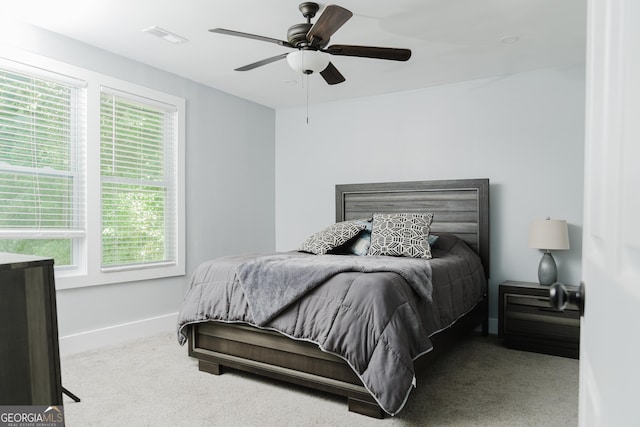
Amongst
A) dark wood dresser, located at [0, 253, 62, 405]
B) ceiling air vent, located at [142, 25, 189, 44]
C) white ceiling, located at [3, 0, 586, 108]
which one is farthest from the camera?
ceiling air vent, located at [142, 25, 189, 44]

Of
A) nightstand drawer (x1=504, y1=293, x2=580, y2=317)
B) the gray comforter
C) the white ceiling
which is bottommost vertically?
nightstand drawer (x1=504, y1=293, x2=580, y2=317)

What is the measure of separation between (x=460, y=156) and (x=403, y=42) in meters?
1.43

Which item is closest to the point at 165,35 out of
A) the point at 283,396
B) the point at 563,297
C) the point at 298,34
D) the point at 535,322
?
the point at 298,34

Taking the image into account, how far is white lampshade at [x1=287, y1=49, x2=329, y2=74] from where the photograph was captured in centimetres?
265

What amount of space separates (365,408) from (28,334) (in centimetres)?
164

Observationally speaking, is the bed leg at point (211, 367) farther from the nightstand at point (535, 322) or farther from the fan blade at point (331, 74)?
the nightstand at point (535, 322)

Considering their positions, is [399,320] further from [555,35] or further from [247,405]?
[555,35]

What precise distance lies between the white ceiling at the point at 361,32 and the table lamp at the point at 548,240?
142 cm

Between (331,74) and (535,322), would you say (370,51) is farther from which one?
(535,322)

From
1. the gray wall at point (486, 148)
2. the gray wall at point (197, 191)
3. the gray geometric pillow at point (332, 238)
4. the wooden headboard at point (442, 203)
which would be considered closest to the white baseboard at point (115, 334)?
the gray wall at point (197, 191)

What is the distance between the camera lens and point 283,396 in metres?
2.53

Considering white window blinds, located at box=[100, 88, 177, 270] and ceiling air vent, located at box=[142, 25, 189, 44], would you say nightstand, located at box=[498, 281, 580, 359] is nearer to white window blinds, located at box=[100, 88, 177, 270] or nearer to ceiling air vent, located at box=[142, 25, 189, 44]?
white window blinds, located at box=[100, 88, 177, 270]

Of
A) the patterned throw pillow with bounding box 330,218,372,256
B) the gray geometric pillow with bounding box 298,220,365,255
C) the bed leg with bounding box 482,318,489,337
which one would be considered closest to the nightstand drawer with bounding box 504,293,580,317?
the bed leg with bounding box 482,318,489,337

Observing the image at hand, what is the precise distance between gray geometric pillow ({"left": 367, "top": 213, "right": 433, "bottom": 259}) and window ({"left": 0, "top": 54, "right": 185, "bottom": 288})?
1.98 meters
